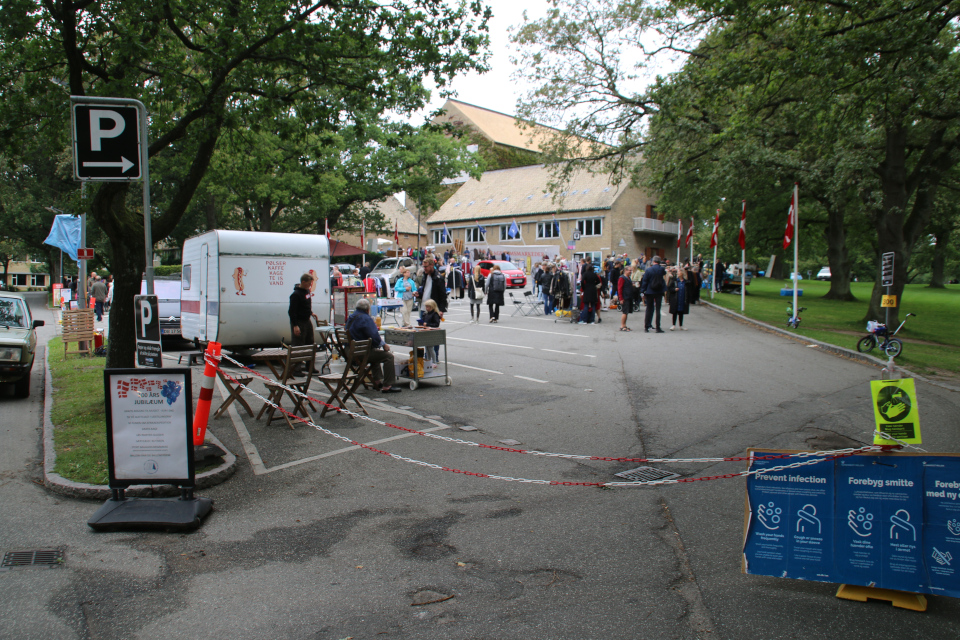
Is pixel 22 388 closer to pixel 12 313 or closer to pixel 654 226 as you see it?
pixel 12 313

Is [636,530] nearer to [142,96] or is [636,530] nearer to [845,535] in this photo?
[845,535]

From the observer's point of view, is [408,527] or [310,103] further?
[310,103]

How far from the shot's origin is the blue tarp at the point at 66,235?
2167 cm

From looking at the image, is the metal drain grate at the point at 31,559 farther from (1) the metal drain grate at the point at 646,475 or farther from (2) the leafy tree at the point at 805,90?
(2) the leafy tree at the point at 805,90

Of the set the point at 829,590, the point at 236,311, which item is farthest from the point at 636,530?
the point at 236,311

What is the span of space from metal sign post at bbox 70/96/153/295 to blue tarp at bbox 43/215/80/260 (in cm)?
1774

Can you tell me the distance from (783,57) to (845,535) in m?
9.72

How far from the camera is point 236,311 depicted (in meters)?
13.8

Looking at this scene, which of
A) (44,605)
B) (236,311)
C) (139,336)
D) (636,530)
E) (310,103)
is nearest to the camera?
(44,605)

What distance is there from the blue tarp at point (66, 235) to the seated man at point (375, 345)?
1546 centimetres

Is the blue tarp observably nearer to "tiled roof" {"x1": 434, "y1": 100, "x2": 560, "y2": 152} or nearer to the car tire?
the car tire

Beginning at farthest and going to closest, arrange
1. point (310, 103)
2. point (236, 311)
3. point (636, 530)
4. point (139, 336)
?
1. point (236, 311)
2. point (310, 103)
3. point (139, 336)
4. point (636, 530)

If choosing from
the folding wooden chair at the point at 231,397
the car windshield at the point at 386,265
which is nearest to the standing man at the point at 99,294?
the car windshield at the point at 386,265

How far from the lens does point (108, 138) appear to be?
6289mm
